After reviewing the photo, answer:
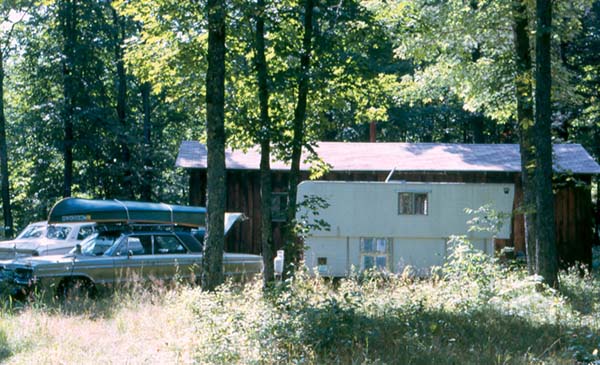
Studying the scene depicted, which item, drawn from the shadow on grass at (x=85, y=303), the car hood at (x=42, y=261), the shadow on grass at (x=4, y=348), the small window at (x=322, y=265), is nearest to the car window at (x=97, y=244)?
the car hood at (x=42, y=261)

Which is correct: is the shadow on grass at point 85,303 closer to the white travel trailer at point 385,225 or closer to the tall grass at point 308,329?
the tall grass at point 308,329

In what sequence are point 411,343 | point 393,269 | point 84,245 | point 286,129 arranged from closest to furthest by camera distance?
point 411,343 < point 286,129 < point 84,245 < point 393,269

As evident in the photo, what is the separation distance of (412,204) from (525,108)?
3717 millimetres

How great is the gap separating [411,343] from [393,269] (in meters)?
8.41

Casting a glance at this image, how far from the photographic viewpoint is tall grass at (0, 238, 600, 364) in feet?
26.6

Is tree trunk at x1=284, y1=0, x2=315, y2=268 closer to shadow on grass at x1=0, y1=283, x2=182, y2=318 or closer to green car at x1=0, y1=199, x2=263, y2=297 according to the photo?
green car at x1=0, y1=199, x2=263, y2=297

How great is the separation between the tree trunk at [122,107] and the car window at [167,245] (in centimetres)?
1532

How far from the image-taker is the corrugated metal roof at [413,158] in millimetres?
21531

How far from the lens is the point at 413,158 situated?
22734 mm

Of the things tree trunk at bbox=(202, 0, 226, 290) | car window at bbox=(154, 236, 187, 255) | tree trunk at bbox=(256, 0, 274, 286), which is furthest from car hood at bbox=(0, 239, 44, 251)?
tree trunk at bbox=(202, 0, 226, 290)

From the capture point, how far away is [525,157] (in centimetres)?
1533

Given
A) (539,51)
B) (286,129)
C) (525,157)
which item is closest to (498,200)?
(525,157)

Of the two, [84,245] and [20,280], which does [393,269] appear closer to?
→ [84,245]

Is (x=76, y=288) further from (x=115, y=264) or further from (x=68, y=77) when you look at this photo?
(x=68, y=77)
